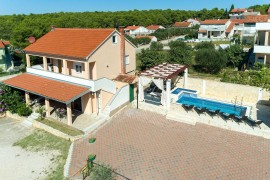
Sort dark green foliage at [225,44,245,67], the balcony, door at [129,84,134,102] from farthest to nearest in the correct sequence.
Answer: dark green foliage at [225,44,245,67]
the balcony
door at [129,84,134,102]

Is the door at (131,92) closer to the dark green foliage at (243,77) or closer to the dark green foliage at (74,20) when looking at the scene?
the dark green foliage at (243,77)

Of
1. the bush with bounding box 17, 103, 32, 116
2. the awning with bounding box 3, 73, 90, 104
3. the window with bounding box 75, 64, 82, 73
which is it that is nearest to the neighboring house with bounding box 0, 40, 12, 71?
the awning with bounding box 3, 73, 90, 104

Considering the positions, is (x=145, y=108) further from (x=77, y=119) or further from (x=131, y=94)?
(x=77, y=119)

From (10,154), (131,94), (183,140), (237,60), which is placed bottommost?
(10,154)

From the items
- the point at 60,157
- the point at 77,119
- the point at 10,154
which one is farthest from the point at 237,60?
the point at 10,154

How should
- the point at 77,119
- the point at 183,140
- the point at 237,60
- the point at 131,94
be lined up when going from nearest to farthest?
the point at 183,140 < the point at 77,119 < the point at 131,94 < the point at 237,60

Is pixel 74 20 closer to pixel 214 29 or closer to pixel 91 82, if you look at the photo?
pixel 214 29

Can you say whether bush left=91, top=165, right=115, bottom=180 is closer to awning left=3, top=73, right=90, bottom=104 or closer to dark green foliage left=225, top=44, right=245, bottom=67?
awning left=3, top=73, right=90, bottom=104
